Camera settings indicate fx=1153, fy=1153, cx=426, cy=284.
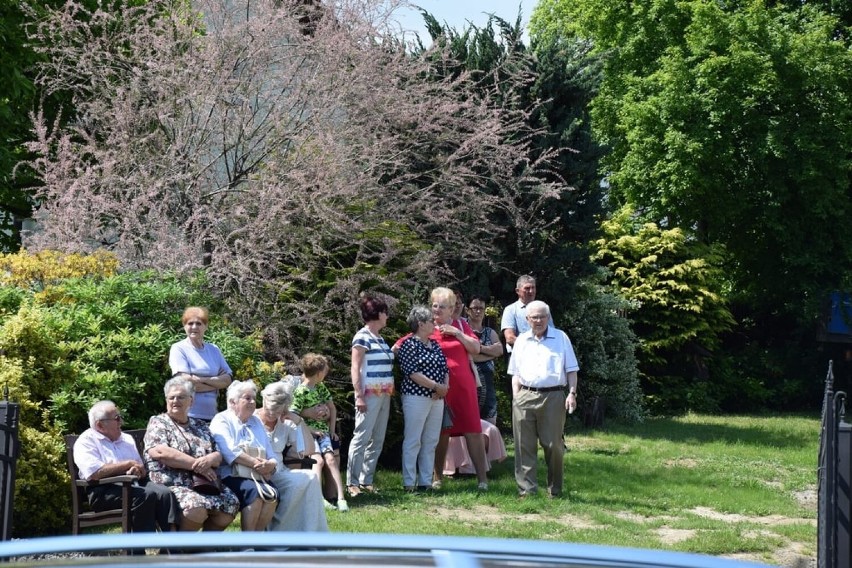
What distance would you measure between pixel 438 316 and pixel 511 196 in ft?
17.0

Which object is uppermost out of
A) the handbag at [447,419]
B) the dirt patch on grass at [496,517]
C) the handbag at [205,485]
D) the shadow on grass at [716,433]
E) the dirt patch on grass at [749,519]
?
the handbag at [447,419]

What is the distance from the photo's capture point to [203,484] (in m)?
8.51

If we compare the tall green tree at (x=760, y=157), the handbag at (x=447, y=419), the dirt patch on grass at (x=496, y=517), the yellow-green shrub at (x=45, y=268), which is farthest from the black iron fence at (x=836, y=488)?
the tall green tree at (x=760, y=157)

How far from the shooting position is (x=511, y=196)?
54.9 ft

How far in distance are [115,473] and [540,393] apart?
465cm

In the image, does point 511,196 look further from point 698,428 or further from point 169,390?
point 169,390

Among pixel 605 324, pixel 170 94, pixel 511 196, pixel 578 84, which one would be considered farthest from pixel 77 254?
pixel 605 324

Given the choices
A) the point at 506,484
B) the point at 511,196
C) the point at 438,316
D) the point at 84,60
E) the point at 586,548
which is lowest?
the point at 506,484

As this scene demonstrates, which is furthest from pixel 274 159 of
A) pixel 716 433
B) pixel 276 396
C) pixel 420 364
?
pixel 716 433

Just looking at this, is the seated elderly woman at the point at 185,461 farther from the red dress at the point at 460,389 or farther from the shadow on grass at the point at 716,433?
the shadow on grass at the point at 716,433

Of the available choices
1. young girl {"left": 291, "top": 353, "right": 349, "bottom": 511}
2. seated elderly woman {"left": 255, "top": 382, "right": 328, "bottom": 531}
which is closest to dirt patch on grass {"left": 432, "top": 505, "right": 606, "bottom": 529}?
young girl {"left": 291, "top": 353, "right": 349, "bottom": 511}

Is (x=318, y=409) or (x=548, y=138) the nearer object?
(x=318, y=409)

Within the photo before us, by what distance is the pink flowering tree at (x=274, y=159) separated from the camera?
496 inches

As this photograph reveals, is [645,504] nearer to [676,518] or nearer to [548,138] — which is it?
[676,518]
